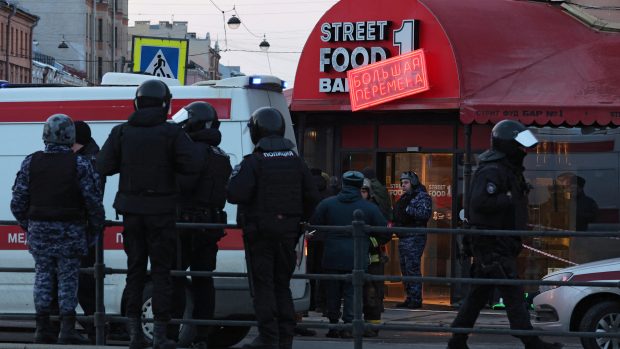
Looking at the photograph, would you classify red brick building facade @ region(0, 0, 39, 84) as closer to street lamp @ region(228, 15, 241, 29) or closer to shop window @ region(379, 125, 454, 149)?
street lamp @ region(228, 15, 241, 29)

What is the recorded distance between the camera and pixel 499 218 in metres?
10.2

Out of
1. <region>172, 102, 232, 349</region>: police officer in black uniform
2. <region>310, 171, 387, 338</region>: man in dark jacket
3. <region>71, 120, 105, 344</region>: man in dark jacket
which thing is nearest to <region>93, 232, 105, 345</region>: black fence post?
<region>172, 102, 232, 349</region>: police officer in black uniform

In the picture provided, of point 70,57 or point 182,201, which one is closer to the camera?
point 182,201

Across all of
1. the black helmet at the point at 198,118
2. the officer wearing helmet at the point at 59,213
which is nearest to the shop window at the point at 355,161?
the black helmet at the point at 198,118

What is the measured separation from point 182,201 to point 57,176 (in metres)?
0.97

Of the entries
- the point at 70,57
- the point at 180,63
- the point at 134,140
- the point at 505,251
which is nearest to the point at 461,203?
the point at 180,63

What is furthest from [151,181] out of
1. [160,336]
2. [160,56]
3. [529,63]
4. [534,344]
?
[160,56]

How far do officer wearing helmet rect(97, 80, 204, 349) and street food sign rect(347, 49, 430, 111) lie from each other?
895cm

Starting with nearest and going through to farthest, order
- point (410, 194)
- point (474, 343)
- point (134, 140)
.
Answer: point (134, 140) < point (474, 343) < point (410, 194)

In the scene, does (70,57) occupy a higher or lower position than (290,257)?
higher

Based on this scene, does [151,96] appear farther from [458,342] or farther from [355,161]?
[355,161]

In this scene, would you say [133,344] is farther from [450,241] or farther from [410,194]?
[450,241]

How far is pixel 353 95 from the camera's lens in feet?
61.2

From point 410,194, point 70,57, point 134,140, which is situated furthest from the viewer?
point 70,57
